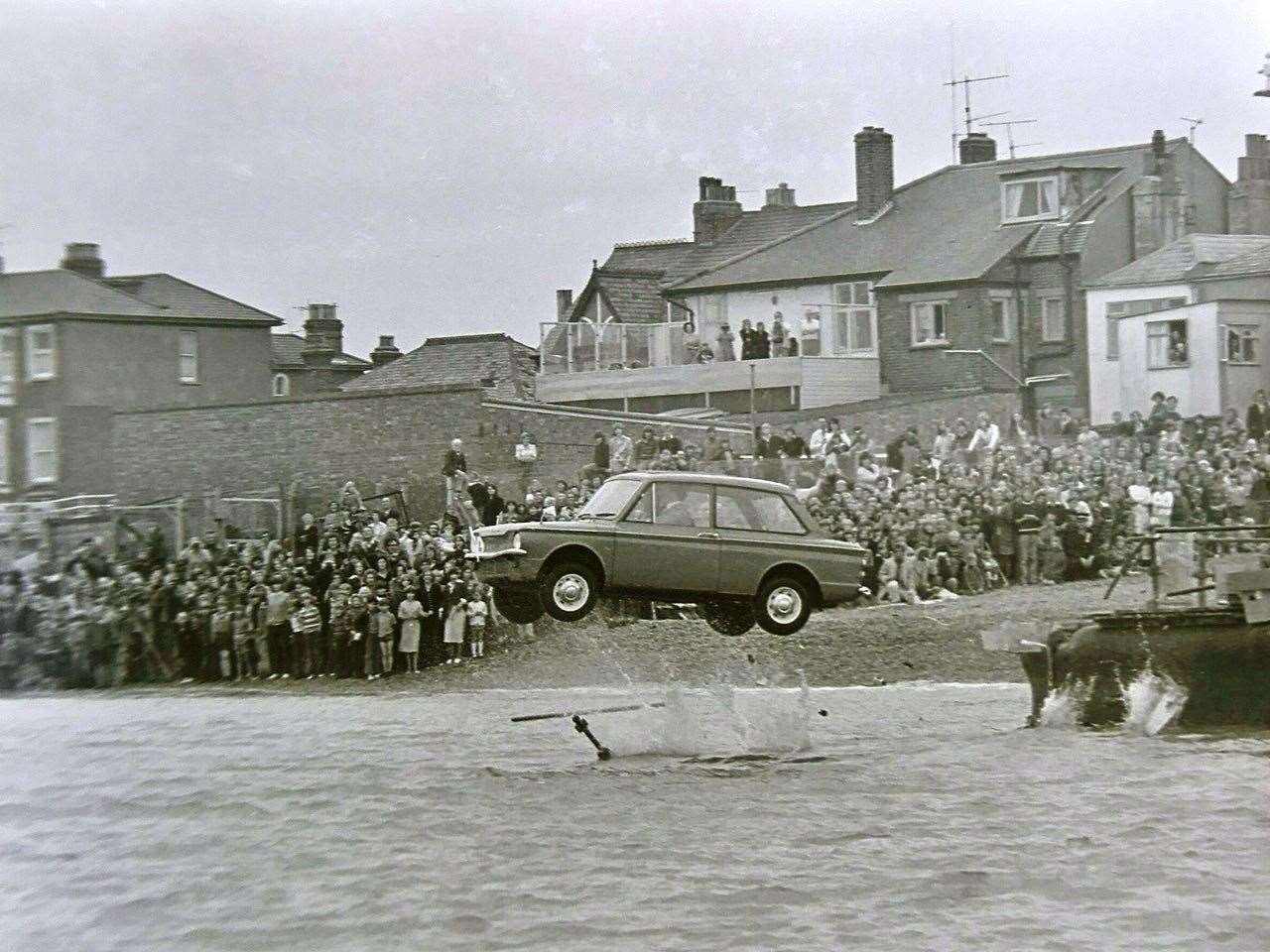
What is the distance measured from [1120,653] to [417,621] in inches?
344

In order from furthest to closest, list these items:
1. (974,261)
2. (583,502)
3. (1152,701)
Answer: (1152,701) < (974,261) < (583,502)

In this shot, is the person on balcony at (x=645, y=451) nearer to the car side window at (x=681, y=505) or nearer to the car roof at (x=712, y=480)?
the car roof at (x=712, y=480)

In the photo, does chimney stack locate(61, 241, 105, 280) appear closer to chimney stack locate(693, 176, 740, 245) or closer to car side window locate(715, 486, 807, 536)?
chimney stack locate(693, 176, 740, 245)

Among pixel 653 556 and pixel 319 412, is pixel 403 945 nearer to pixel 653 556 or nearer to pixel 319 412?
pixel 319 412

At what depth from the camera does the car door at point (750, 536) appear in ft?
26.0

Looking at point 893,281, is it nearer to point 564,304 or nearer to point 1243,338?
point 564,304

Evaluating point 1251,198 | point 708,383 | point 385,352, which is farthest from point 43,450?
point 1251,198

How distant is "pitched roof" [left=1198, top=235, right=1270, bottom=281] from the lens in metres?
14.6

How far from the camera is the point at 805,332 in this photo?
39.5 ft

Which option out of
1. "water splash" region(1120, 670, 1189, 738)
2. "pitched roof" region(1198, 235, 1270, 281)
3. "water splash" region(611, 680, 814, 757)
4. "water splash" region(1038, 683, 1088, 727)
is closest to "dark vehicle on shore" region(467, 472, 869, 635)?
"pitched roof" region(1198, 235, 1270, 281)

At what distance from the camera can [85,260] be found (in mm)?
11227

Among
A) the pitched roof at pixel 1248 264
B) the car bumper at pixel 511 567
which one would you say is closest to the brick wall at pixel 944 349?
the pitched roof at pixel 1248 264

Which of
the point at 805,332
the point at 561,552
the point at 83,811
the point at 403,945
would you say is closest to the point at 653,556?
the point at 561,552

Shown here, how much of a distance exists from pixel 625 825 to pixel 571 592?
12445 mm
